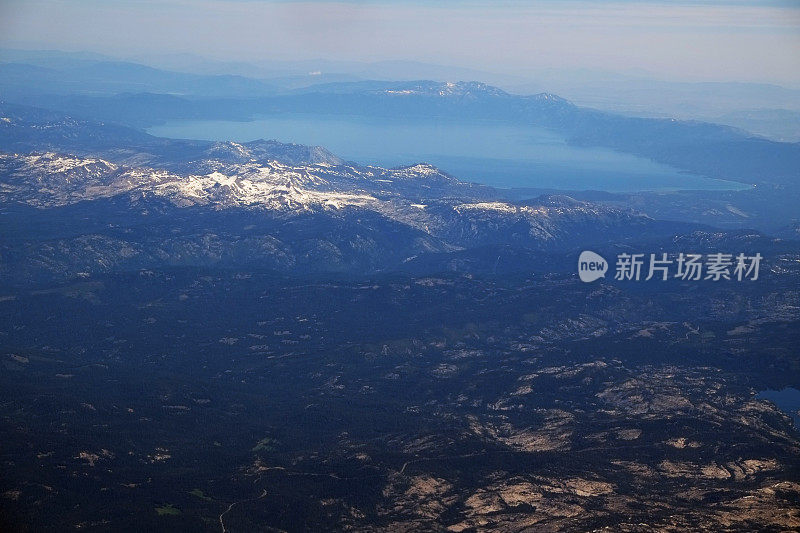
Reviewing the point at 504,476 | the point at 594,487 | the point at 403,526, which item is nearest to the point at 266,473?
the point at 403,526

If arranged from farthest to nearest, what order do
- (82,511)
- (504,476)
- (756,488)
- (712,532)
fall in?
1. (504,476)
2. (756,488)
3. (82,511)
4. (712,532)

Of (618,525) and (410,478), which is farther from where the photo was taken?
(410,478)

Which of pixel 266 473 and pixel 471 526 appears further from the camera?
pixel 266 473

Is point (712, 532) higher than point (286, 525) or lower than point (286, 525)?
higher

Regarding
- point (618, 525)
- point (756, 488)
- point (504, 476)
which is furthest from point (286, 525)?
point (756, 488)

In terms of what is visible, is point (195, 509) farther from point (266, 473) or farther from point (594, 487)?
point (594, 487)

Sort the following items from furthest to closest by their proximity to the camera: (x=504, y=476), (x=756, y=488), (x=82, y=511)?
(x=504, y=476), (x=756, y=488), (x=82, y=511)

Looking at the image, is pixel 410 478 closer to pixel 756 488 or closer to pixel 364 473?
pixel 364 473

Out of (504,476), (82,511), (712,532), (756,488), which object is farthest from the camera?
(504,476)

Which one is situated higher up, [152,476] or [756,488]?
[756,488]
